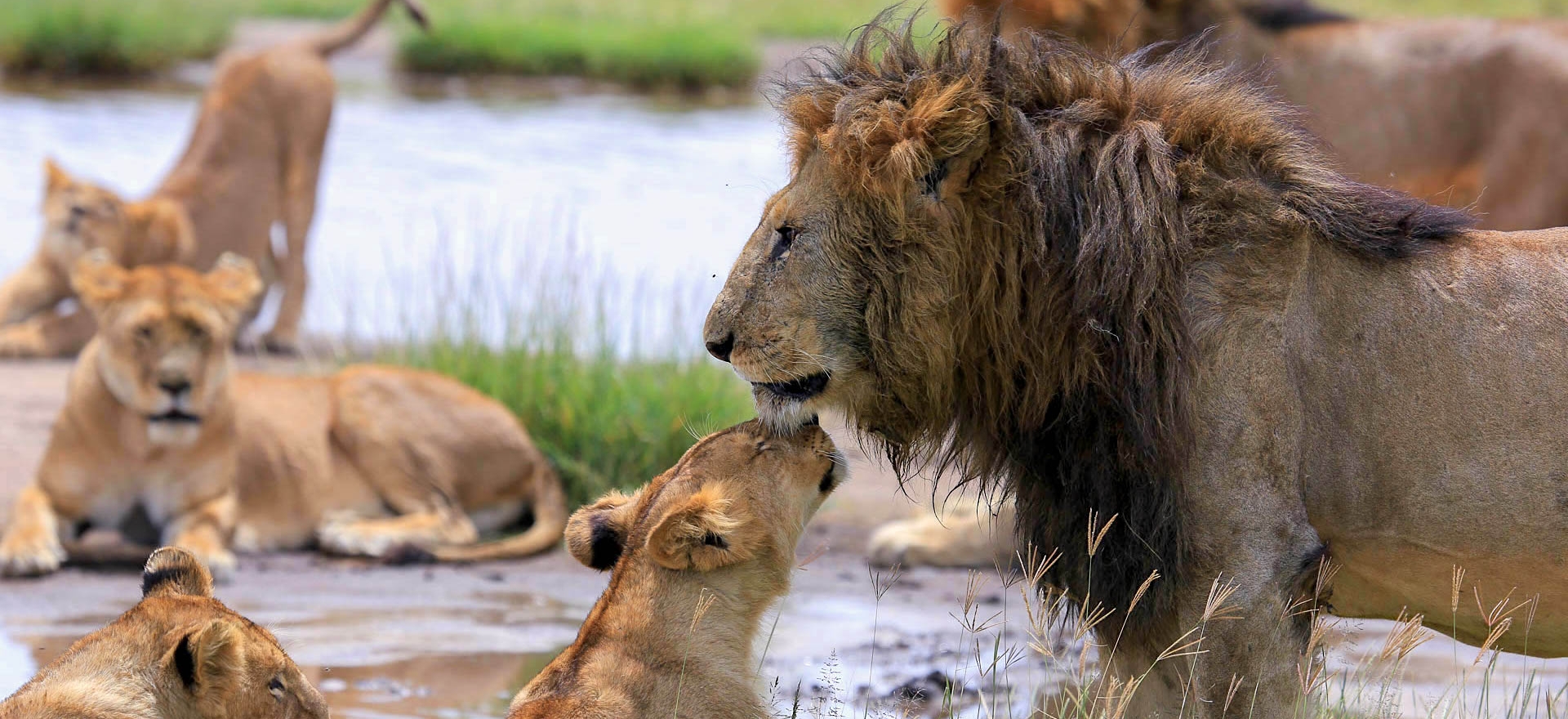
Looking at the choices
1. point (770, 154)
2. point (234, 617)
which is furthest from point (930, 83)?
point (770, 154)

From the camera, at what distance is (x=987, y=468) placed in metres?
3.31

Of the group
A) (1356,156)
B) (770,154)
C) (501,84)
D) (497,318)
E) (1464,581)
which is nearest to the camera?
(1464,581)

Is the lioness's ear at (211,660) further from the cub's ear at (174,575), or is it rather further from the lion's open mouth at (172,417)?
the lion's open mouth at (172,417)

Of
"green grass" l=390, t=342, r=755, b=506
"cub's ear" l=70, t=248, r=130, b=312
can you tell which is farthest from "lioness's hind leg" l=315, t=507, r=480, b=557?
"cub's ear" l=70, t=248, r=130, b=312

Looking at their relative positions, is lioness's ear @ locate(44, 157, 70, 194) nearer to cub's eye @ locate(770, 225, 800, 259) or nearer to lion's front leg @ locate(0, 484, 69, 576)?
lion's front leg @ locate(0, 484, 69, 576)

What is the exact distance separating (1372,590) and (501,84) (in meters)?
21.0

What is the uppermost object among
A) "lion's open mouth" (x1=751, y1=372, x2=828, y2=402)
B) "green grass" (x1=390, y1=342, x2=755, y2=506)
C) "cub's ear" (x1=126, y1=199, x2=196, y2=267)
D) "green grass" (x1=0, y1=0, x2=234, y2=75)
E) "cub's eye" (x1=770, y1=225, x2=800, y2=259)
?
"cub's eye" (x1=770, y1=225, x2=800, y2=259)

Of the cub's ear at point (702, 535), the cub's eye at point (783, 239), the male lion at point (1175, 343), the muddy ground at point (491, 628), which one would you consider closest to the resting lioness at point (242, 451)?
the muddy ground at point (491, 628)

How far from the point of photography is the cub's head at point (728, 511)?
136 inches

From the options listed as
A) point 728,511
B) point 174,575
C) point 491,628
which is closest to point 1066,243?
point 728,511

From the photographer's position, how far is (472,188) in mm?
14180

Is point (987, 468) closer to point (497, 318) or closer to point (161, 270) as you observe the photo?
point (161, 270)

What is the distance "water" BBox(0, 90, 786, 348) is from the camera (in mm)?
9086

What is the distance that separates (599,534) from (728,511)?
0.34m
